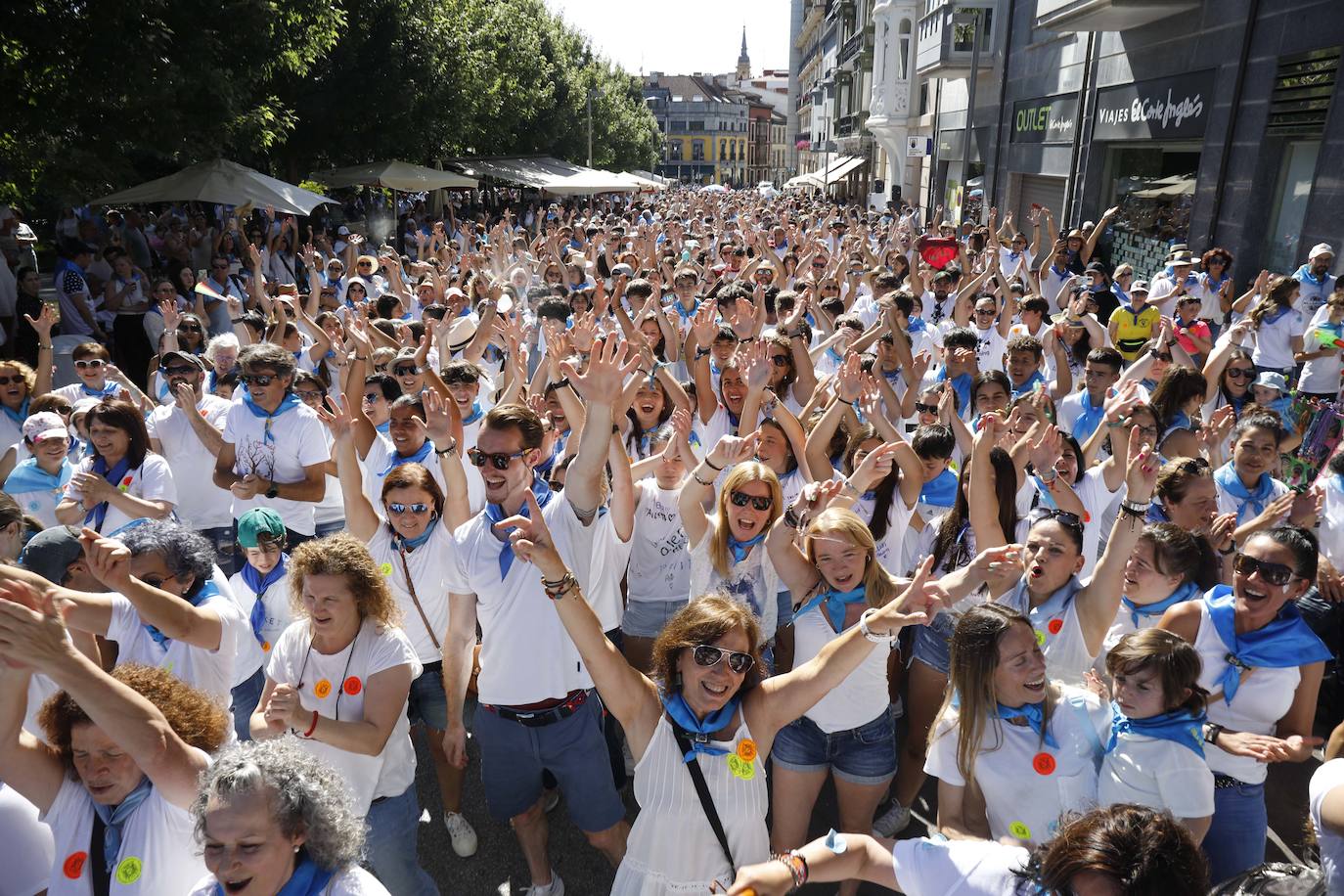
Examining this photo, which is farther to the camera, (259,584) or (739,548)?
(259,584)

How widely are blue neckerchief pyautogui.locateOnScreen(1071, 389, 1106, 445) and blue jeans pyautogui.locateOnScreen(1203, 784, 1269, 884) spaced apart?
2.88 m

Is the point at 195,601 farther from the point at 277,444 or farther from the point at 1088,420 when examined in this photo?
the point at 1088,420

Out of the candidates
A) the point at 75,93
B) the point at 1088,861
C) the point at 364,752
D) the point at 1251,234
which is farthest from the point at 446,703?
the point at 1251,234

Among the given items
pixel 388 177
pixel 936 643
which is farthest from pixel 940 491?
pixel 388 177

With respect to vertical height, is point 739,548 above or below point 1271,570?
below

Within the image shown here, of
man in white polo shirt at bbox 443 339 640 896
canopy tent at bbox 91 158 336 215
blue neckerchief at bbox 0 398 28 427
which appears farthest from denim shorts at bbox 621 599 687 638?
canopy tent at bbox 91 158 336 215

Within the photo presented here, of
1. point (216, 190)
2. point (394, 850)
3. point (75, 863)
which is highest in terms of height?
point (216, 190)

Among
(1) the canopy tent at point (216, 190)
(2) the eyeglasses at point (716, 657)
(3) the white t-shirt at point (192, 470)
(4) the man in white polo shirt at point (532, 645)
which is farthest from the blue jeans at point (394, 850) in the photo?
(1) the canopy tent at point (216, 190)

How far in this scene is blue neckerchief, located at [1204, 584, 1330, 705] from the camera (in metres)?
2.90

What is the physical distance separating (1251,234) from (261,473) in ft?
40.1

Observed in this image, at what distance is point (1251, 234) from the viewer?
37.6 ft

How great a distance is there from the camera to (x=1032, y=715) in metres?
2.67

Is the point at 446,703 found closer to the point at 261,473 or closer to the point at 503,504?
the point at 503,504

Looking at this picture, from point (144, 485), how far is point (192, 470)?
0.61 meters
